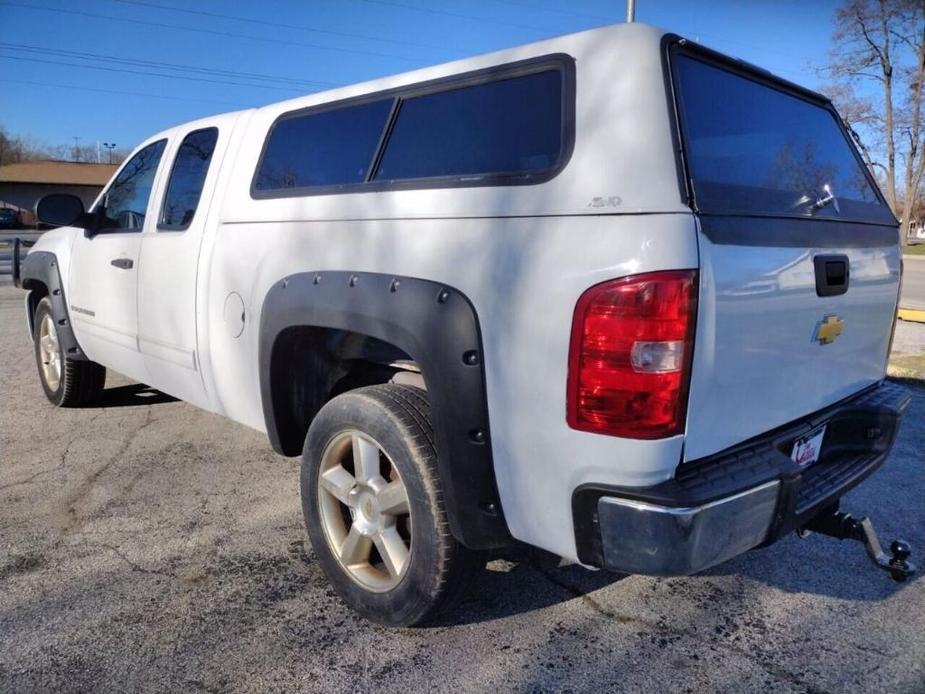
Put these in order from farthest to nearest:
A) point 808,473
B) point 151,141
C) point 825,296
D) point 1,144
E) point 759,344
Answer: point 1,144 < point 151,141 < point 808,473 < point 825,296 < point 759,344

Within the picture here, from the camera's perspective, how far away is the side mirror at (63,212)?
4344 millimetres

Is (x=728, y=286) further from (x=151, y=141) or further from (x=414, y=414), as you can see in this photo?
(x=151, y=141)

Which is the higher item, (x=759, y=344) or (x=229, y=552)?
(x=759, y=344)

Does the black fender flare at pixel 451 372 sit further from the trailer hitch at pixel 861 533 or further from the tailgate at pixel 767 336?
the trailer hitch at pixel 861 533

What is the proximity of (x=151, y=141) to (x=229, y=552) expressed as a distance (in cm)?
252

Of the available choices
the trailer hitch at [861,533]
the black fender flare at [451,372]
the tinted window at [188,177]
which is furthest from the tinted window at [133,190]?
the trailer hitch at [861,533]

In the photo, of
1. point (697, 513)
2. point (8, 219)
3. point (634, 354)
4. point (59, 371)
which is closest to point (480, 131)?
point (634, 354)

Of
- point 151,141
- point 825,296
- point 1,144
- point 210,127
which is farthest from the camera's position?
point 1,144

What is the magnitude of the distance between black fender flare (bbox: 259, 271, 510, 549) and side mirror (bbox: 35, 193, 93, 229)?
280cm

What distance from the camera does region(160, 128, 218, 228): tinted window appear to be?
3688 mm

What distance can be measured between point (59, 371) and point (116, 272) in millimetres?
1549

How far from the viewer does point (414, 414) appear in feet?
8.18

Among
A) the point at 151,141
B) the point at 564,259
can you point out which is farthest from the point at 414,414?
the point at 151,141

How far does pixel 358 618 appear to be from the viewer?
9.13 feet
